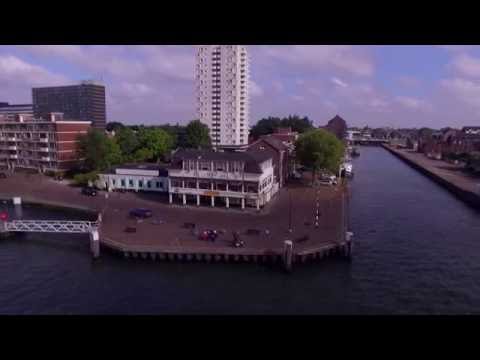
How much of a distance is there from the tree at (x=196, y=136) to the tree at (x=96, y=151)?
12944 millimetres

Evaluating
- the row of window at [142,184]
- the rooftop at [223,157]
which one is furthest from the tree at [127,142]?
the rooftop at [223,157]

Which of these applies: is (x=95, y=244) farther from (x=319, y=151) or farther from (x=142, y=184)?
(x=319, y=151)

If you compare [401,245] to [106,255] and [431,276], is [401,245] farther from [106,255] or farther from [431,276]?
[106,255]

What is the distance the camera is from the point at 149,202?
90.4 ft

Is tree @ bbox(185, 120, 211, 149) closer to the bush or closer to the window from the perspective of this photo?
the bush

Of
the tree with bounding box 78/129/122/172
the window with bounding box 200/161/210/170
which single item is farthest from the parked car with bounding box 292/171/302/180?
the tree with bounding box 78/129/122/172

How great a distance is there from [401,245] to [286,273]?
7.92 metres

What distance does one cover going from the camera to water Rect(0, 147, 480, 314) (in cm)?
1405

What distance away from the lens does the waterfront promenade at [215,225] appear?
18.0 meters

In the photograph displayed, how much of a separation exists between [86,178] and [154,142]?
38.1 feet

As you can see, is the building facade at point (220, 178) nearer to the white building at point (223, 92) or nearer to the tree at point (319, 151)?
the tree at point (319, 151)

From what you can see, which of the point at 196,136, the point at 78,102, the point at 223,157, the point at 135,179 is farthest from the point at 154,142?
the point at 78,102
